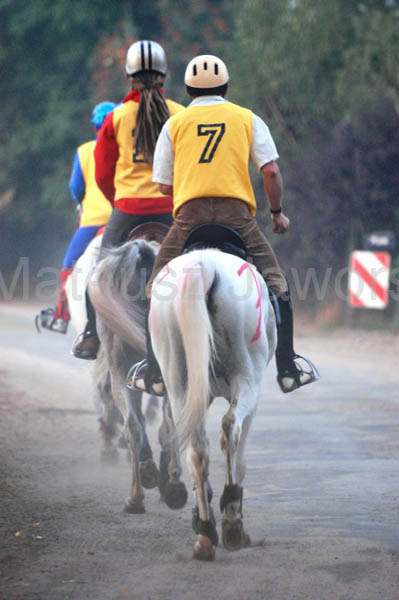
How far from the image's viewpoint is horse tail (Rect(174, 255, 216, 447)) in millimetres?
5555

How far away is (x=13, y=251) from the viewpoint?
117 feet

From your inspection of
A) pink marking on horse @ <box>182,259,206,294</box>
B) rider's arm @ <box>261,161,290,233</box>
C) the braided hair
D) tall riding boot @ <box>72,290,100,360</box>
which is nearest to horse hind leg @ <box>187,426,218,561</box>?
pink marking on horse @ <box>182,259,206,294</box>

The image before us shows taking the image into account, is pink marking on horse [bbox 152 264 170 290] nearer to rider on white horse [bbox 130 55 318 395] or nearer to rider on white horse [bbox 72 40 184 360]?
rider on white horse [bbox 130 55 318 395]

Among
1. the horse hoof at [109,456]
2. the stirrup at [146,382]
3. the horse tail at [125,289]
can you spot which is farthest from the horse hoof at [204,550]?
the horse hoof at [109,456]

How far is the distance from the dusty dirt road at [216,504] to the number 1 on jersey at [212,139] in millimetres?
2079

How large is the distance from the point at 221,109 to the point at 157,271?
97 cm

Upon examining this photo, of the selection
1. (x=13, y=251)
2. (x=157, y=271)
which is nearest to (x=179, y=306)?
(x=157, y=271)

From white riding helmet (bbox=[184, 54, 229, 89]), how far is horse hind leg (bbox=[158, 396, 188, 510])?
2.05 metres

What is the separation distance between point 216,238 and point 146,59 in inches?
69.0

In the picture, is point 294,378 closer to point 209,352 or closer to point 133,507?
point 209,352

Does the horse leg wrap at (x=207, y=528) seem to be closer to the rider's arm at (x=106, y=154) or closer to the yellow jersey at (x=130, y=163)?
the yellow jersey at (x=130, y=163)

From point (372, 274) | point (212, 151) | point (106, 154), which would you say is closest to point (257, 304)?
point (212, 151)

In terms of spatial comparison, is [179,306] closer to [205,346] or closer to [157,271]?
[205,346]

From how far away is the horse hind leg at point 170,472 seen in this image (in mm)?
6902
